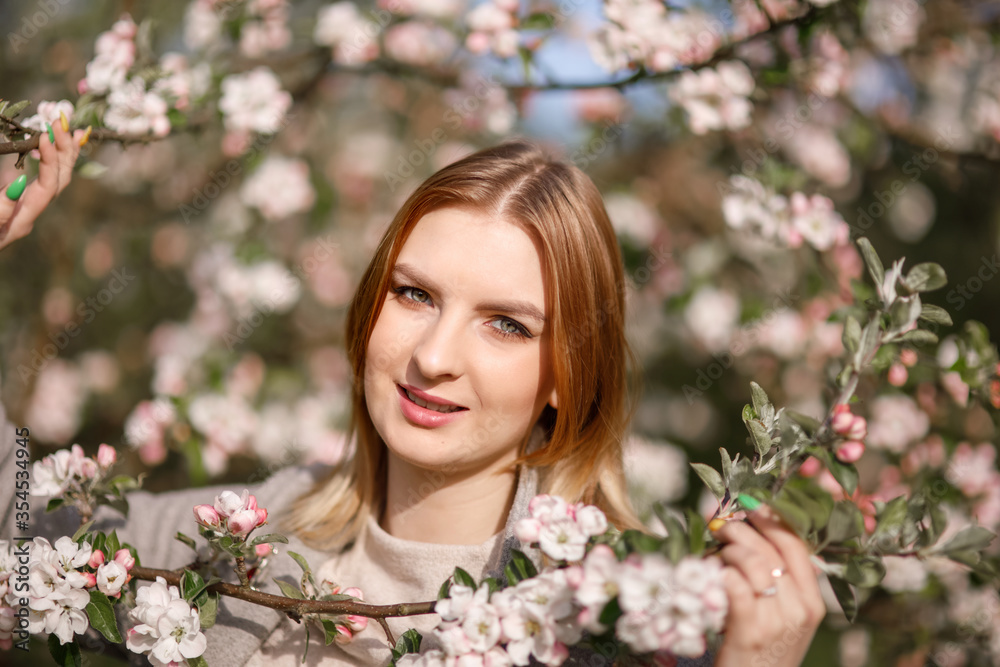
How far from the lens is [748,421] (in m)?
1.07

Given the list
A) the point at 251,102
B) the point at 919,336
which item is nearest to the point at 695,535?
the point at 919,336

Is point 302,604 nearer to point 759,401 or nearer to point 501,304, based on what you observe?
point 501,304

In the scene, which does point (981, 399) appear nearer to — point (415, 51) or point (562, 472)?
point (562, 472)

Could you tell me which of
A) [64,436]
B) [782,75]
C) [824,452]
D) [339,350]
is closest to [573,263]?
[824,452]

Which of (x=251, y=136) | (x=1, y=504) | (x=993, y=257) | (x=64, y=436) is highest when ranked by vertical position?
(x=251, y=136)

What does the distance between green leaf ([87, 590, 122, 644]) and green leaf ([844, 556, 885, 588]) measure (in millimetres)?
1184

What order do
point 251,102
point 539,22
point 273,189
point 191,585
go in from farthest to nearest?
point 273,189 < point 251,102 < point 539,22 < point 191,585

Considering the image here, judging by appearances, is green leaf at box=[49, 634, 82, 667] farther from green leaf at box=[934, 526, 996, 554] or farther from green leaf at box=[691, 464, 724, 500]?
green leaf at box=[934, 526, 996, 554]

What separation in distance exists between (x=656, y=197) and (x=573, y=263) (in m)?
2.19

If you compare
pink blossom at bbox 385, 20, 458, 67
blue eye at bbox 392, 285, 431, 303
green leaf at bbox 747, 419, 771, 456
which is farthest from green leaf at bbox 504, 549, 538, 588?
pink blossom at bbox 385, 20, 458, 67

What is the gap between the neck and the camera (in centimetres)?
154

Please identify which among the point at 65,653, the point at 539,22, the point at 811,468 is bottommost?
the point at 811,468

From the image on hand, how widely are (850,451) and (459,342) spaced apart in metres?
0.71

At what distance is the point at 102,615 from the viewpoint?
1194 mm
